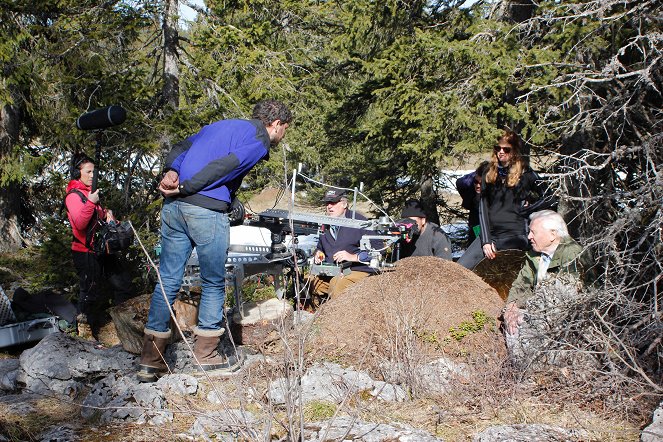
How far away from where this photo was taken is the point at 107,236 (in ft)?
20.5

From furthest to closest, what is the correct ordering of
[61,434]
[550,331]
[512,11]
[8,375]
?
[512,11], [8,375], [550,331], [61,434]

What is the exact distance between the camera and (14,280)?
10.6m

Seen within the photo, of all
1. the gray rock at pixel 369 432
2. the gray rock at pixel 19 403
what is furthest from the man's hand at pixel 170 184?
the gray rock at pixel 369 432

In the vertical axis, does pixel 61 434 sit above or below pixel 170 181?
below

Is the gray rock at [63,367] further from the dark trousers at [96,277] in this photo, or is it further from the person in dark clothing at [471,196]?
the person in dark clothing at [471,196]

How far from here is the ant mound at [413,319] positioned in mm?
→ 4609

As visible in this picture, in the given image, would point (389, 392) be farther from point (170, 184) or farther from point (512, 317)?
point (170, 184)

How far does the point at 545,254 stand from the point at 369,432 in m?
1.93

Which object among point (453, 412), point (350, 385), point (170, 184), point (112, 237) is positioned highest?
point (170, 184)

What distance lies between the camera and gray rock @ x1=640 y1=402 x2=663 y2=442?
3.30 meters

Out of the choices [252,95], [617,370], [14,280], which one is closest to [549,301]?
[617,370]

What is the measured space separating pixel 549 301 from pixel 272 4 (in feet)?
22.5

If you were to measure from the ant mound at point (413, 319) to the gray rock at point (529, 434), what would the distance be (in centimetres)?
80

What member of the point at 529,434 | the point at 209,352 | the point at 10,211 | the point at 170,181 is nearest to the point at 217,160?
the point at 170,181
